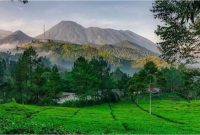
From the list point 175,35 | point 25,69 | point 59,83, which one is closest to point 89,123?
point 175,35

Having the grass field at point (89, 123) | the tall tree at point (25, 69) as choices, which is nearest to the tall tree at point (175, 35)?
the grass field at point (89, 123)

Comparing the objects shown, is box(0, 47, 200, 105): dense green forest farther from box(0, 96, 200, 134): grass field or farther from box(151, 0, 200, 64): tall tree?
box(151, 0, 200, 64): tall tree

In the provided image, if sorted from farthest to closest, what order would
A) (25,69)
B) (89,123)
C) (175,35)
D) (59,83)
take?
1. (25,69)
2. (59,83)
3. (89,123)
4. (175,35)

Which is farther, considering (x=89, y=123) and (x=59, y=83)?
(x=59, y=83)

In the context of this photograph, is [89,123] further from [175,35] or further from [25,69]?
[25,69]

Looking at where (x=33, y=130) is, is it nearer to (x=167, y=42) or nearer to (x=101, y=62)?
(x=167, y=42)

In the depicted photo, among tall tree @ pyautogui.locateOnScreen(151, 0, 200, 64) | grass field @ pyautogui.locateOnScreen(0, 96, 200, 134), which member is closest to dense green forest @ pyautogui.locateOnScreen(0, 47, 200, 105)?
grass field @ pyautogui.locateOnScreen(0, 96, 200, 134)

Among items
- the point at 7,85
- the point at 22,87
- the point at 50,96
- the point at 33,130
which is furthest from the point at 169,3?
the point at 7,85

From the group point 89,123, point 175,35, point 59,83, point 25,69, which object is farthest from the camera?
point 25,69

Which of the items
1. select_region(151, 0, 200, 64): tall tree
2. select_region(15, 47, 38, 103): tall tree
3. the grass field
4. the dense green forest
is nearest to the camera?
select_region(151, 0, 200, 64): tall tree

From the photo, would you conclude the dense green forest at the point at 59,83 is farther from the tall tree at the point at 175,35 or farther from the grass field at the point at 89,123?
the tall tree at the point at 175,35

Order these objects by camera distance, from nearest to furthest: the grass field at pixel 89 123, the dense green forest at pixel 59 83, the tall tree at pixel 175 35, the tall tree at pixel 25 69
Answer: the tall tree at pixel 175 35 → the grass field at pixel 89 123 → the dense green forest at pixel 59 83 → the tall tree at pixel 25 69

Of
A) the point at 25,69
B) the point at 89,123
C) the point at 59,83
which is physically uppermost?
the point at 25,69

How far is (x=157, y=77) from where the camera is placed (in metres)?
166
